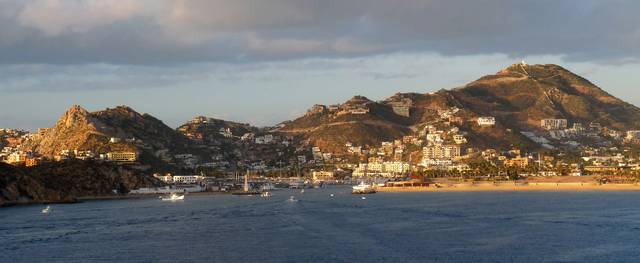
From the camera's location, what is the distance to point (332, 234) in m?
86.9

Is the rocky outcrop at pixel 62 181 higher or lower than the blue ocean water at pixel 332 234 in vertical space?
higher

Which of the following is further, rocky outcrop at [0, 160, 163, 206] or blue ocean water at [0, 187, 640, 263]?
rocky outcrop at [0, 160, 163, 206]

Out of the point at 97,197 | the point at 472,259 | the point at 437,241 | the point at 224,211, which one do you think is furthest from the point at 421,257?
the point at 97,197

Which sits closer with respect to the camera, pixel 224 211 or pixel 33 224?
pixel 33 224

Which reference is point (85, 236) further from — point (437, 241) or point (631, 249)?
point (631, 249)

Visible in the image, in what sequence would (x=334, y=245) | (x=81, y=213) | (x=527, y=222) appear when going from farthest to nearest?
1. (x=81, y=213)
2. (x=527, y=222)
3. (x=334, y=245)

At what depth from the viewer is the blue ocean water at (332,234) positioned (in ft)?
234

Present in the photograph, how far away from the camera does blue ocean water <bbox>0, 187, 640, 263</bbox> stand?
7138cm

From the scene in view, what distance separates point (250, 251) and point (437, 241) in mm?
18152

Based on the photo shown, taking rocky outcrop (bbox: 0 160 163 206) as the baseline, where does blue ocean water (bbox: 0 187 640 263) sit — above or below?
below

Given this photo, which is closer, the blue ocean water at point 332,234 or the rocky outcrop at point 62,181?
the blue ocean water at point 332,234

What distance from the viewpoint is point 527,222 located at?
9944 cm

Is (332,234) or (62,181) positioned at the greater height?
(62,181)

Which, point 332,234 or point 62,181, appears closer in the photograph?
point 332,234
